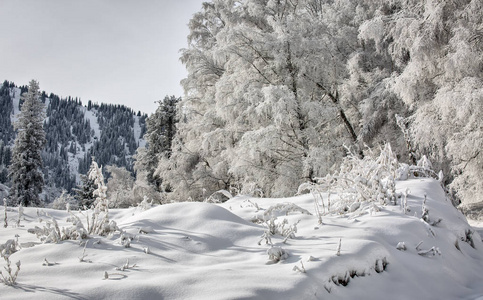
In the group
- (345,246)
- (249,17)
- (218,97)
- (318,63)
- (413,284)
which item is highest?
(249,17)

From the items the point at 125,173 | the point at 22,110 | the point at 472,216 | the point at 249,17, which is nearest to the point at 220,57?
the point at 249,17

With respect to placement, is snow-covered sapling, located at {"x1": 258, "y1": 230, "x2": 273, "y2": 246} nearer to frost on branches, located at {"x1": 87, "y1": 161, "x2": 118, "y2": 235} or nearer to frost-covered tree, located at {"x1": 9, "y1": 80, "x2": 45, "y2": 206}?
frost on branches, located at {"x1": 87, "y1": 161, "x2": 118, "y2": 235}

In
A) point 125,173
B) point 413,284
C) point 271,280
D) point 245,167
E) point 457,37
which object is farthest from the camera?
point 125,173

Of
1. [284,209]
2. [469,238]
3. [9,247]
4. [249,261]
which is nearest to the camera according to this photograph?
[9,247]

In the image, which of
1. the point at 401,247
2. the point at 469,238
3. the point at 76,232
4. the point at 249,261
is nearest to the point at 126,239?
the point at 76,232

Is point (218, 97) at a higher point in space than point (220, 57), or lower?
lower

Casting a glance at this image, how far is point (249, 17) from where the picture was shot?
1288cm

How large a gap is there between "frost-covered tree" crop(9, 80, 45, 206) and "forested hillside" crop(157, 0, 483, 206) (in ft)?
43.4

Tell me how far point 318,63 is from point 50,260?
997 centimetres

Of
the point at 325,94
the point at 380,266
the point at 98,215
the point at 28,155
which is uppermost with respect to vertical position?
the point at 325,94

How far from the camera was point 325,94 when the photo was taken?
38.7ft

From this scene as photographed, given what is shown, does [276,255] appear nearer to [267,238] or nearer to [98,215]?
[267,238]

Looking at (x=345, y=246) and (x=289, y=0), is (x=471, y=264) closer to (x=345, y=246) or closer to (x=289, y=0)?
(x=345, y=246)

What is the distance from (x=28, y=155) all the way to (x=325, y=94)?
70.8 ft
